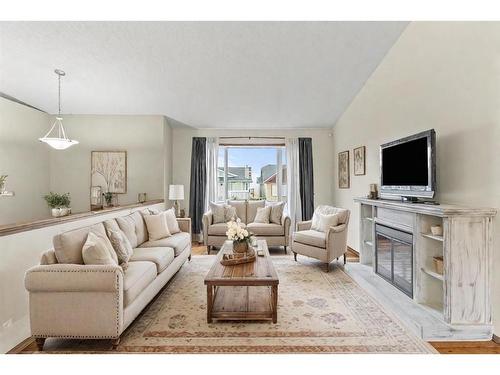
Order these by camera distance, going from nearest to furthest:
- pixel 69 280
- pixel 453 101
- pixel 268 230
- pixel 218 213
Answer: pixel 69 280 < pixel 453 101 < pixel 268 230 < pixel 218 213

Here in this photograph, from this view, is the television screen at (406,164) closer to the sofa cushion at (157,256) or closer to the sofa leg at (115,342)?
the sofa cushion at (157,256)

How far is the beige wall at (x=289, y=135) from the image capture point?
20.8 ft

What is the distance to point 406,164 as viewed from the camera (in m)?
3.14

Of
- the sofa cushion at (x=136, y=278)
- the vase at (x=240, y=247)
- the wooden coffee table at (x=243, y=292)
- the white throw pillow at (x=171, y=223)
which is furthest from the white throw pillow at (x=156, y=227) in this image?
the vase at (x=240, y=247)

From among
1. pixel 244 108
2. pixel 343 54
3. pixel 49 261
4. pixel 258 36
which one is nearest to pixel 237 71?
pixel 258 36

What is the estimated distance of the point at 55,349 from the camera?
2.12 m

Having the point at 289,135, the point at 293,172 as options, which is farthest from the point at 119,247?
the point at 289,135

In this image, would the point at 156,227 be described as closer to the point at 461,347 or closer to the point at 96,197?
the point at 96,197

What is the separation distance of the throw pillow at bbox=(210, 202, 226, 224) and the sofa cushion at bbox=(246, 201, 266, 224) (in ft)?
1.89

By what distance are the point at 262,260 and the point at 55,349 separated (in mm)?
1902

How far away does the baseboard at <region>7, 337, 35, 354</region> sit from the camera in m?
2.10

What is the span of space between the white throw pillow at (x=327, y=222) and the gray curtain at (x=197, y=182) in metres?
2.85

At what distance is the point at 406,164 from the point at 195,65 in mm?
3120

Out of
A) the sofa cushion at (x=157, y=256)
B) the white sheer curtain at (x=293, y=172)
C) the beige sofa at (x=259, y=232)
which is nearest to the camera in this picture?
the sofa cushion at (x=157, y=256)
